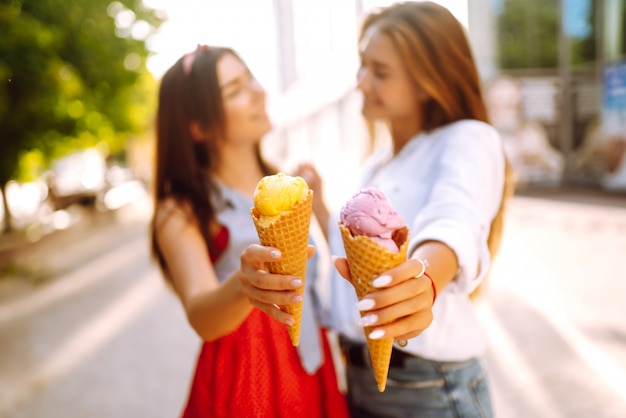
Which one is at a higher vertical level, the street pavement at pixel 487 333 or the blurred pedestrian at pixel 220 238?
the blurred pedestrian at pixel 220 238

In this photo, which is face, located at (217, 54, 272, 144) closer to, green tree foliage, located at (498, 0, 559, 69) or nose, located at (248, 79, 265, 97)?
nose, located at (248, 79, 265, 97)

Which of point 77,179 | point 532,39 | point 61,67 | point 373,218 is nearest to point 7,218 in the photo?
point 61,67

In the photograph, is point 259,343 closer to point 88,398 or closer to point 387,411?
point 387,411

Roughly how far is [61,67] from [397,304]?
387 inches

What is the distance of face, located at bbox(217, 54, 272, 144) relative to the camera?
1948 millimetres

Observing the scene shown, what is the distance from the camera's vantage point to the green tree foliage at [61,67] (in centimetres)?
712

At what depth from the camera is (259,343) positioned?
5.78 feet

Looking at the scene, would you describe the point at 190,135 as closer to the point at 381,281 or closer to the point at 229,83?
the point at 229,83

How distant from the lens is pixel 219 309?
5.11ft

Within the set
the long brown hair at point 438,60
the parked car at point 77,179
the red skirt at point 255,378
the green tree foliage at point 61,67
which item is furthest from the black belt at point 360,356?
the parked car at point 77,179

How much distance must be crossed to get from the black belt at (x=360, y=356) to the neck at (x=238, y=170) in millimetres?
623

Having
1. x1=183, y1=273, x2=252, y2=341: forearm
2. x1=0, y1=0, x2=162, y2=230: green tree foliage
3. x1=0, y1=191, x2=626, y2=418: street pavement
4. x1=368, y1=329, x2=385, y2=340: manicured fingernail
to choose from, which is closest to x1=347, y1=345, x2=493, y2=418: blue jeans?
x1=183, y1=273, x2=252, y2=341: forearm

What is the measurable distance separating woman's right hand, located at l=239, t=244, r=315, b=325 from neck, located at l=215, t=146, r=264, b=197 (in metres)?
0.93

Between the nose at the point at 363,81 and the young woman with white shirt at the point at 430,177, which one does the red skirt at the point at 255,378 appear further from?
the nose at the point at 363,81
